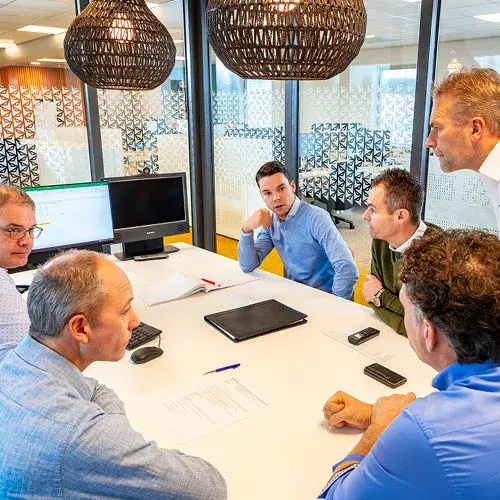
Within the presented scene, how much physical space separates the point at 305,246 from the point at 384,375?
4.18ft

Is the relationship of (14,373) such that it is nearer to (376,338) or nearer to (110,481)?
(110,481)

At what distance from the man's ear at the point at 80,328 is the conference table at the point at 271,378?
383 millimetres

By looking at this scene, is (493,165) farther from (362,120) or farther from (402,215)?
(362,120)

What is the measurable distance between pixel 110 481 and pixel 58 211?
209 cm

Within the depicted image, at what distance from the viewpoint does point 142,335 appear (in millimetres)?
1866

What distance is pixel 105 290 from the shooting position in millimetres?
1087

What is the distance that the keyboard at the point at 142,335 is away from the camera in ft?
5.95

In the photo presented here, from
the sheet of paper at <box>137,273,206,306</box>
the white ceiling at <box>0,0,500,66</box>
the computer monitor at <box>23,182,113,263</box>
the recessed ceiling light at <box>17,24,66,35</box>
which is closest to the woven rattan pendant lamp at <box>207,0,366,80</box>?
the sheet of paper at <box>137,273,206,306</box>

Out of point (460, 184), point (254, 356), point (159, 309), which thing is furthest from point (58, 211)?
point (460, 184)

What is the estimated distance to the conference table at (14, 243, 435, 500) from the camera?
3.87 feet

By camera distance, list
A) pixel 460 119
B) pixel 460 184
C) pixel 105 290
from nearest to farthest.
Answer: pixel 105 290
pixel 460 119
pixel 460 184

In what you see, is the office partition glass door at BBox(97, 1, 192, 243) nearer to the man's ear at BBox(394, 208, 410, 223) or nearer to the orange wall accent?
the orange wall accent

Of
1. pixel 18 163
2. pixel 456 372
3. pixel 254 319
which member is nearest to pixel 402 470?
pixel 456 372

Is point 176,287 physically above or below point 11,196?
below
